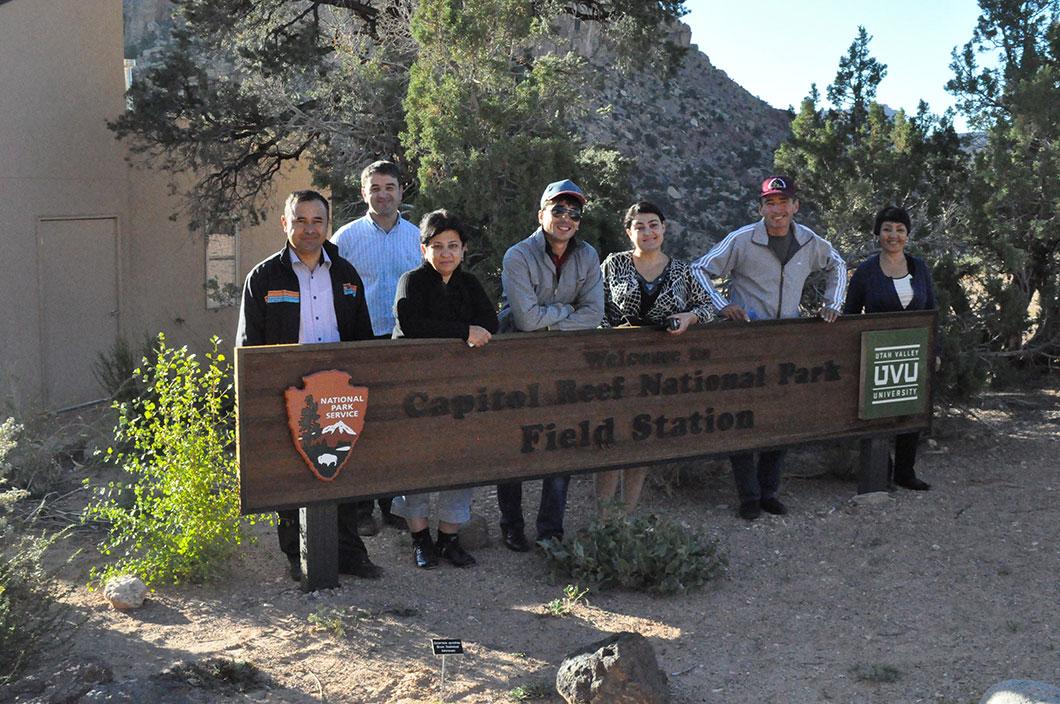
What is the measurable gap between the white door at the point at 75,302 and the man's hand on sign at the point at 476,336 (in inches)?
266

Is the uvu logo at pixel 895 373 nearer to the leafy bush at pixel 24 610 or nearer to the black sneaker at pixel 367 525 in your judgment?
the black sneaker at pixel 367 525

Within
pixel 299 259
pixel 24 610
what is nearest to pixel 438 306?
pixel 299 259

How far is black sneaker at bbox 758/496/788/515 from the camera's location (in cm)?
698

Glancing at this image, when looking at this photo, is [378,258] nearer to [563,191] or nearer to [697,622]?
[563,191]

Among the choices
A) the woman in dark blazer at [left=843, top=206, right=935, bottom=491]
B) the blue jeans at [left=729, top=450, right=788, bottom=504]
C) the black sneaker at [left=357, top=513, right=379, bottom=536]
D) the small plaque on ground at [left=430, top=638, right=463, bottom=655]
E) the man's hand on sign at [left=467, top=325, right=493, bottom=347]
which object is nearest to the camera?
the small plaque on ground at [left=430, top=638, right=463, bottom=655]

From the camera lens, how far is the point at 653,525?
5.86 meters

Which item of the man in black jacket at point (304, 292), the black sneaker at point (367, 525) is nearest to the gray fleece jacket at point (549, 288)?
the man in black jacket at point (304, 292)

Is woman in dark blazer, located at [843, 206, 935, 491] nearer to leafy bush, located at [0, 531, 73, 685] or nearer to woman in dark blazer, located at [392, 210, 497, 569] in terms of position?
woman in dark blazer, located at [392, 210, 497, 569]

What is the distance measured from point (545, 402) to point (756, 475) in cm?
195

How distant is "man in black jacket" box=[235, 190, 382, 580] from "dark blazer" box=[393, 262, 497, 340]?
0.82 feet

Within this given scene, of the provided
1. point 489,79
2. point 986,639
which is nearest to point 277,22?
point 489,79

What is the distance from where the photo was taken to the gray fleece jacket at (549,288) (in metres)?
5.78

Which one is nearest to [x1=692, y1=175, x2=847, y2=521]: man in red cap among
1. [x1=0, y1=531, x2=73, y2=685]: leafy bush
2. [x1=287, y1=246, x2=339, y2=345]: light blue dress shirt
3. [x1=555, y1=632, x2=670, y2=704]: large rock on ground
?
[x1=287, y1=246, x2=339, y2=345]: light blue dress shirt

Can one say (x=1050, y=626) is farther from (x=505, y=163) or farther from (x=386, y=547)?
(x=505, y=163)
